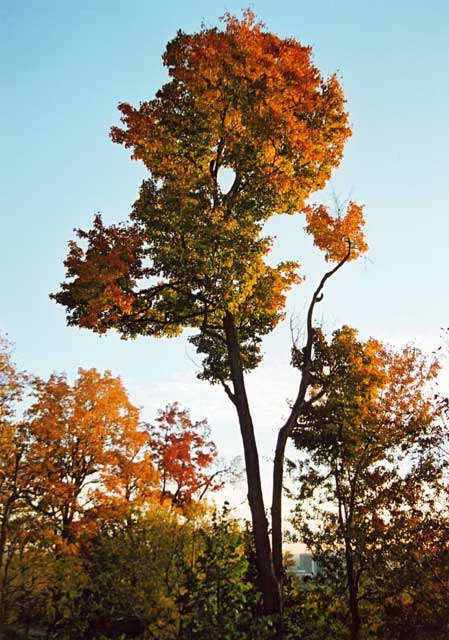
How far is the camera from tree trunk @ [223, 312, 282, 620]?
10922 millimetres

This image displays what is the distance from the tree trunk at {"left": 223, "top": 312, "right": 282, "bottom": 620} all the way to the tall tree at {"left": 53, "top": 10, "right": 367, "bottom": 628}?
27mm

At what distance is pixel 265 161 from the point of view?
488 inches

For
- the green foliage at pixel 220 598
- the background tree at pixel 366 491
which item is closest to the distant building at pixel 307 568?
the background tree at pixel 366 491

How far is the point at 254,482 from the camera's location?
11.5m

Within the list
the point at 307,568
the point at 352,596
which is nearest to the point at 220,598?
the point at 352,596

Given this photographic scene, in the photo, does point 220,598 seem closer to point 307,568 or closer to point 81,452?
point 81,452

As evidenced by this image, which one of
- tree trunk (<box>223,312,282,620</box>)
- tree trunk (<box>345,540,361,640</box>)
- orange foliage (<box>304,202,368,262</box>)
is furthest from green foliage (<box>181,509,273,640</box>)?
tree trunk (<box>345,540,361,640</box>)

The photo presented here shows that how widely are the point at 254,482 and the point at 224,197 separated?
5931mm

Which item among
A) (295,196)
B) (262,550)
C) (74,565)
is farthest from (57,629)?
(295,196)

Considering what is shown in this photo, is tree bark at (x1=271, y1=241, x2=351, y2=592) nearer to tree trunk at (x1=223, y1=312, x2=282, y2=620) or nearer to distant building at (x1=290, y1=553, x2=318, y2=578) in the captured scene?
tree trunk at (x1=223, y1=312, x2=282, y2=620)

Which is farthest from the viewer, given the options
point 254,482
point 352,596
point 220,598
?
point 352,596

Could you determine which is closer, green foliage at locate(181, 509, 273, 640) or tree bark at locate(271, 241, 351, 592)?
green foliage at locate(181, 509, 273, 640)

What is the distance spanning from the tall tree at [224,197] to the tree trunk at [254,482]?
0.09ft

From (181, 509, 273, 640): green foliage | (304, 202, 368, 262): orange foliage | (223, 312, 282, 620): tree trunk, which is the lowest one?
(181, 509, 273, 640): green foliage
